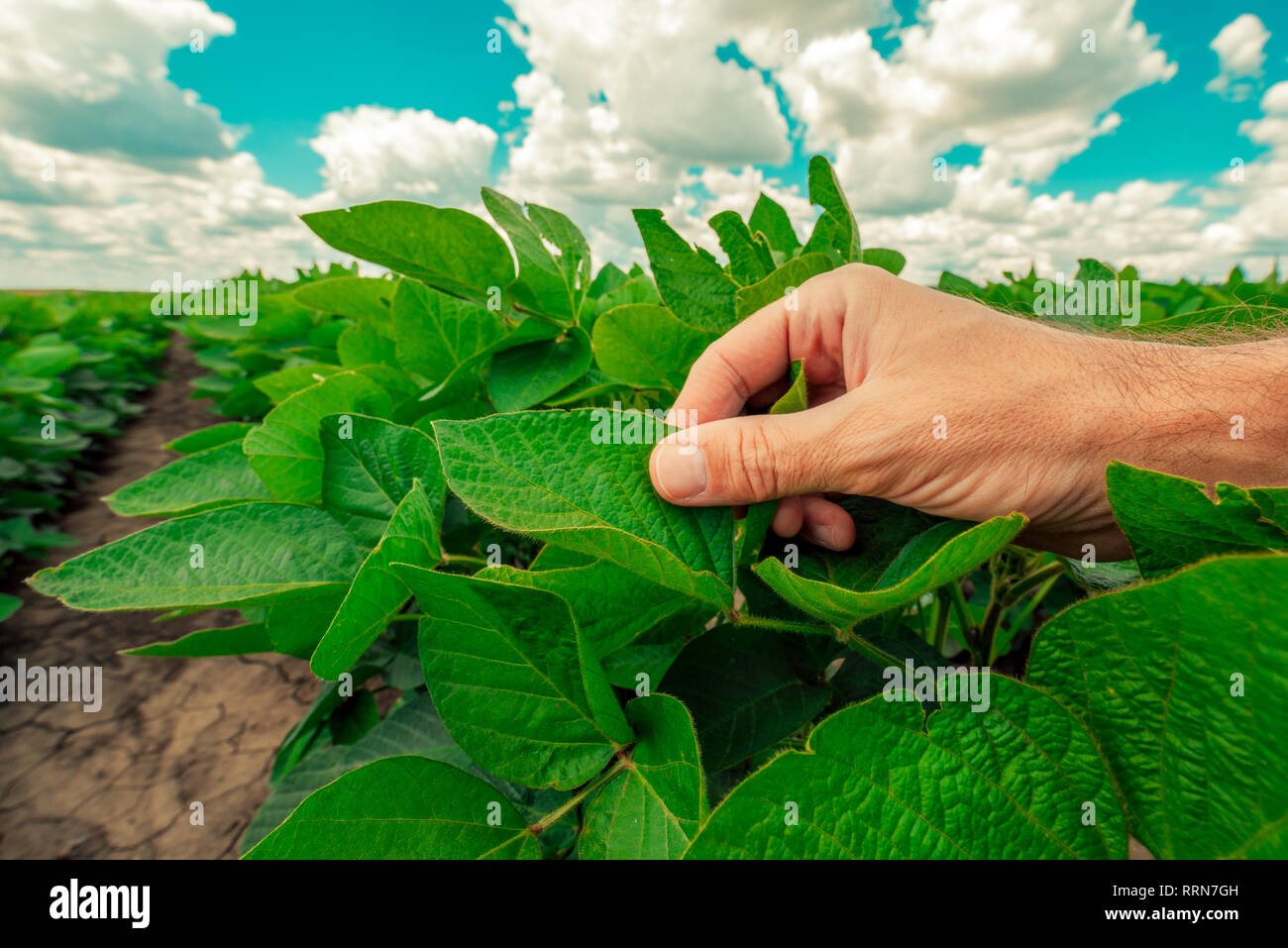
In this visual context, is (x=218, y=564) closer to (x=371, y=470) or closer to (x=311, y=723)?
(x=371, y=470)

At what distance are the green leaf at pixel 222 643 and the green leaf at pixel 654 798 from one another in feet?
1.73

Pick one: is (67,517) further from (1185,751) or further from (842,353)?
(1185,751)

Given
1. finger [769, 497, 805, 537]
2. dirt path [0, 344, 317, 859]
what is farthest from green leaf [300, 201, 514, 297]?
dirt path [0, 344, 317, 859]

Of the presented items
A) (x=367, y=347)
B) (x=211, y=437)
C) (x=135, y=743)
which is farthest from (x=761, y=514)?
(x=135, y=743)

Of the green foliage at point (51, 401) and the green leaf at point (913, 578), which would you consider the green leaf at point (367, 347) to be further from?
the green foliage at point (51, 401)

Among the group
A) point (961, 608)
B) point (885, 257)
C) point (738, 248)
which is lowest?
point (961, 608)

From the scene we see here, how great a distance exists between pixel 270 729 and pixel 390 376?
2.55m

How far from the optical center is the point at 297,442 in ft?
2.96

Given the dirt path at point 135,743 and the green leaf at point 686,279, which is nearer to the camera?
the green leaf at point 686,279

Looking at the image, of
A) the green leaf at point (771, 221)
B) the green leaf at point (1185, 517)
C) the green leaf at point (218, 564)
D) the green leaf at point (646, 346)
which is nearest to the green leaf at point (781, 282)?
the green leaf at point (646, 346)

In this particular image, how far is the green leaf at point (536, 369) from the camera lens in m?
1.05

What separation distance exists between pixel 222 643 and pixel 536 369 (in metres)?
0.58

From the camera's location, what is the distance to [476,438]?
63 cm
